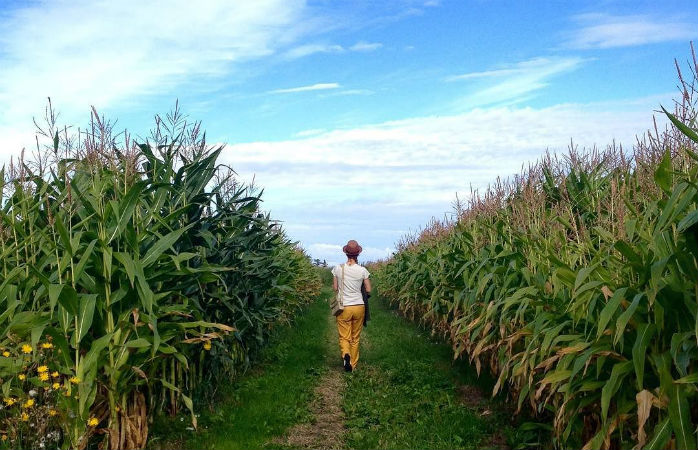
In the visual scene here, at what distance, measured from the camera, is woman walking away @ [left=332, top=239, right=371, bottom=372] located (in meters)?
11.6

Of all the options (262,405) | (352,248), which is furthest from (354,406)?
(352,248)

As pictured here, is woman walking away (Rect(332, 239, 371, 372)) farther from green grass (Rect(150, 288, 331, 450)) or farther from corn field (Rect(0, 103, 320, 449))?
corn field (Rect(0, 103, 320, 449))

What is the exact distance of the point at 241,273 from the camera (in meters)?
9.20

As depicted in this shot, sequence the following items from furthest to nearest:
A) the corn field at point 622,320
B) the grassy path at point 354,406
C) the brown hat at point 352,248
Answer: the brown hat at point 352,248 < the grassy path at point 354,406 < the corn field at point 622,320

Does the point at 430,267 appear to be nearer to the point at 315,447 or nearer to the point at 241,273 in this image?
the point at 241,273

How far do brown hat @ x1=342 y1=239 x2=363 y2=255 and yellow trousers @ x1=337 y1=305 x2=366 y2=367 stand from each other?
3.20 ft

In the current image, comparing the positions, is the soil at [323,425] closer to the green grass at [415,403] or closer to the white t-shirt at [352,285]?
the green grass at [415,403]

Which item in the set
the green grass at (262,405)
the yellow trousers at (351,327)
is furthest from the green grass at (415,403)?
the green grass at (262,405)

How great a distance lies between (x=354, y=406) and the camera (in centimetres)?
912

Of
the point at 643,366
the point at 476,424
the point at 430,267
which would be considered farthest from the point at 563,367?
the point at 430,267

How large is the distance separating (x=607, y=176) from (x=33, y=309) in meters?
8.32

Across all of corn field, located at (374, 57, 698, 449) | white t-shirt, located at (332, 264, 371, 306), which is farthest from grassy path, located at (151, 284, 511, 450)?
white t-shirt, located at (332, 264, 371, 306)

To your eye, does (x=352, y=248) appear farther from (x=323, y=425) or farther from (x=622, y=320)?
(x=622, y=320)

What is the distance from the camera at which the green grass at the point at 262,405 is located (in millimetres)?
7160
